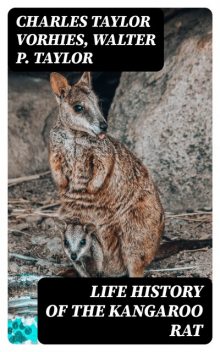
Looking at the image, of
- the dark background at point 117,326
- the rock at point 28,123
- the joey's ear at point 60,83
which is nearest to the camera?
the dark background at point 117,326

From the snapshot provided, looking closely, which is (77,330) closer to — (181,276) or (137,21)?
(181,276)

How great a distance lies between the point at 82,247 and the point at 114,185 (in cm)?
47

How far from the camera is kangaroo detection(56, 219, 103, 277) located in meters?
4.93

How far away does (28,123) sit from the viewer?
5512 mm

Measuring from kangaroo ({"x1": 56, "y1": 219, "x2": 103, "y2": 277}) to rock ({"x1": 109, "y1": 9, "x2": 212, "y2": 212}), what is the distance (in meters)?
0.60

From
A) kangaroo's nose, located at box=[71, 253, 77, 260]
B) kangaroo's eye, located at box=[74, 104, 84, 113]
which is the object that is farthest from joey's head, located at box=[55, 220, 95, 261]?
kangaroo's eye, located at box=[74, 104, 84, 113]

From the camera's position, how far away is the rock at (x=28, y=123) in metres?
5.33

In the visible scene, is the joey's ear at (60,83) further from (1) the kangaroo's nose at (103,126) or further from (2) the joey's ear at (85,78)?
(1) the kangaroo's nose at (103,126)

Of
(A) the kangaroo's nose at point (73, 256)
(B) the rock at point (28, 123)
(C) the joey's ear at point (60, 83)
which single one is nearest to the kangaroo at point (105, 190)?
(C) the joey's ear at point (60, 83)

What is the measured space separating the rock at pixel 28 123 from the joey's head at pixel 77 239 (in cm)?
59

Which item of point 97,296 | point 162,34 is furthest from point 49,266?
point 162,34

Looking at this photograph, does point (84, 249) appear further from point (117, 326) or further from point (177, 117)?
point (177, 117)

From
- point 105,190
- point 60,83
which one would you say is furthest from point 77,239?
point 60,83

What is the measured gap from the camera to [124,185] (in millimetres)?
5008
